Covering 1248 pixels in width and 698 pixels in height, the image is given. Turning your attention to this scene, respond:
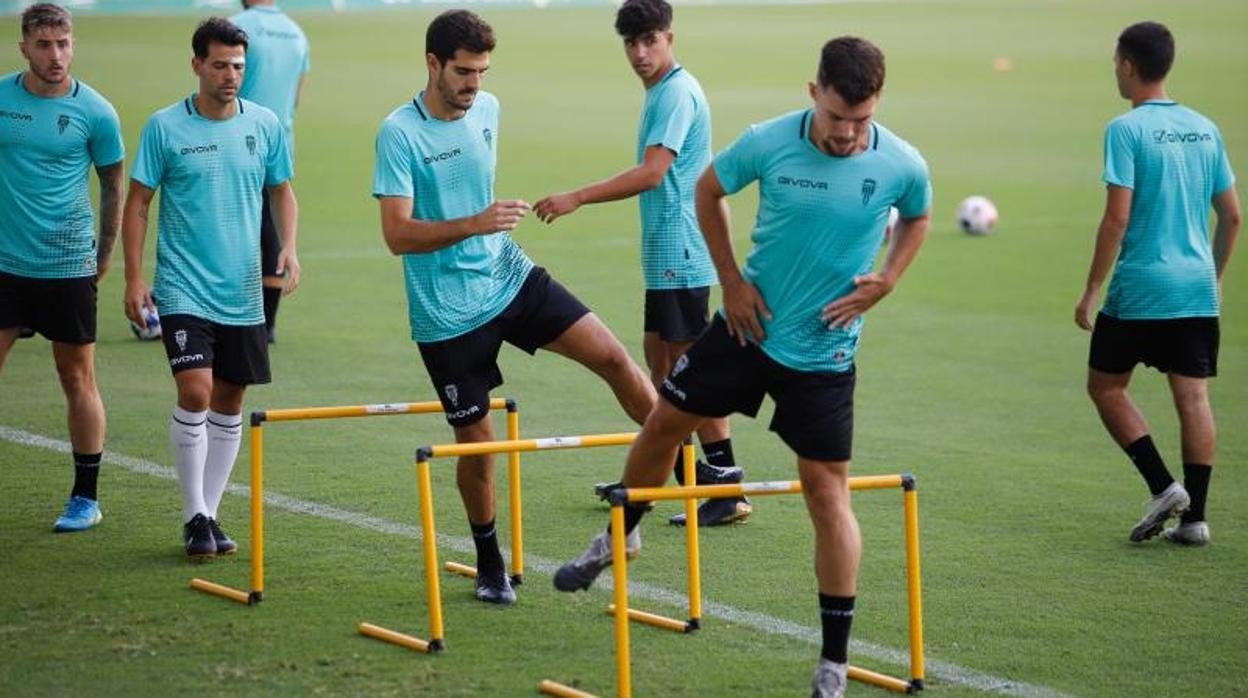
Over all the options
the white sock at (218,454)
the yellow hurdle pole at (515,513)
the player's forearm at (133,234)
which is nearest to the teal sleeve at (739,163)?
the yellow hurdle pole at (515,513)

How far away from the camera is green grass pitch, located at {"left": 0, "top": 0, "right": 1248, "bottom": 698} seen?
7.21 metres

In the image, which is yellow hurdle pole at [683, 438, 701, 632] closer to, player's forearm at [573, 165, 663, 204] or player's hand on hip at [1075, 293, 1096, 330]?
player's forearm at [573, 165, 663, 204]

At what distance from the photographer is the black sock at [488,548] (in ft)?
26.4

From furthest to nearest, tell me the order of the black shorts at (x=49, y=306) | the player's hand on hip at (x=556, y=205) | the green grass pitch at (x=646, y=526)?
the black shorts at (x=49, y=306)
the player's hand on hip at (x=556, y=205)
the green grass pitch at (x=646, y=526)

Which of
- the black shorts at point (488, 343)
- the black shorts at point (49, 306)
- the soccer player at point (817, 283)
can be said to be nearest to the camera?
the soccer player at point (817, 283)

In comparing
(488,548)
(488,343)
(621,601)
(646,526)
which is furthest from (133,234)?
(621,601)

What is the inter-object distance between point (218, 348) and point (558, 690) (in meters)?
2.70

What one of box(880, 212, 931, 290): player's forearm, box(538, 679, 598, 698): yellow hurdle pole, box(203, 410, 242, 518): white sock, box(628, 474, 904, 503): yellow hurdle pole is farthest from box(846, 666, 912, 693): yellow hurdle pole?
box(203, 410, 242, 518): white sock

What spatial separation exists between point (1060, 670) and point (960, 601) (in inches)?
37.5

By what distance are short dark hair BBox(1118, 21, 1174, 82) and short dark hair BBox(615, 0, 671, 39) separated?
6.92 feet

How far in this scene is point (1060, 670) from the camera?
720 centimetres

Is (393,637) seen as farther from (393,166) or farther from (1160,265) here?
(1160,265)

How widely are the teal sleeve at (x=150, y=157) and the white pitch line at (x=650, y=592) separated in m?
1.89

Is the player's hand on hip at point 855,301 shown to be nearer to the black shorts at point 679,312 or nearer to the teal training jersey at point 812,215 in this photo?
the teal training jersey at point 812,215
